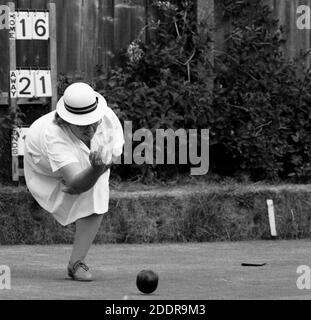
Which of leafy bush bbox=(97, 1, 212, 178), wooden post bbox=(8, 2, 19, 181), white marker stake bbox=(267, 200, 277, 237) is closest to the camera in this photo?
white marker stake bbox=(267, 200, 277, 237)

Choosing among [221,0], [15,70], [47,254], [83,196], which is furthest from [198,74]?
[83,196]

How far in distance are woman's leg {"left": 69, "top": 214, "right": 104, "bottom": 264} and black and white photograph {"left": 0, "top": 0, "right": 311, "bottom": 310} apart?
0.33 metres

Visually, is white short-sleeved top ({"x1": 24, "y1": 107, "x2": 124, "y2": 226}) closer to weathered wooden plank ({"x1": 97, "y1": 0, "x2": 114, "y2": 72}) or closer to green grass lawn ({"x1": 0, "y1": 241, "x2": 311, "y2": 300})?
green grass lawn ({"x1": 0, "y1": 241, "x2": 311, "y2": 300})

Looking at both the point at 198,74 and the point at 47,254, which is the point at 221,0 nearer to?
the point at 198,74

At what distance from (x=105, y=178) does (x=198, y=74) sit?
138 inches

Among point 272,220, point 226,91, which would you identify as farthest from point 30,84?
point 272,220

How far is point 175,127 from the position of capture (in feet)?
37.0

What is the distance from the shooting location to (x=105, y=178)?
8359mm

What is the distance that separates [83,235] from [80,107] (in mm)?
863

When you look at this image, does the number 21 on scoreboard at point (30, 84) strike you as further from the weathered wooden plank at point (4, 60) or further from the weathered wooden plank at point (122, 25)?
the weathered wooden plank at point (122, 25)

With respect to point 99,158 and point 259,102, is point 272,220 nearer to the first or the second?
point 259,102

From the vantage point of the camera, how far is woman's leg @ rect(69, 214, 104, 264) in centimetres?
827

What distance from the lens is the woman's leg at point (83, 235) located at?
27.1ft

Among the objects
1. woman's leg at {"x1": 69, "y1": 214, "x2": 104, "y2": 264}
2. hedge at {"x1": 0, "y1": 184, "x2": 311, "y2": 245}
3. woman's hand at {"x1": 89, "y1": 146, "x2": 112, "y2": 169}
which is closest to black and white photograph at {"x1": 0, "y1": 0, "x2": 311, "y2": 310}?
hedge at {"x1": 0, "y1": 184, "x2": 311, "y2": 245}
